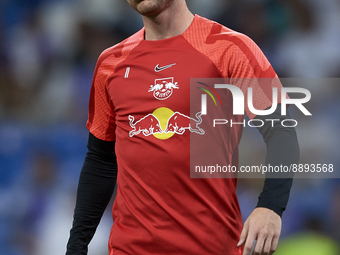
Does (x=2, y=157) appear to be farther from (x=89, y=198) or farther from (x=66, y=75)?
(x=89, y=198)

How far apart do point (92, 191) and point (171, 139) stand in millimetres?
444

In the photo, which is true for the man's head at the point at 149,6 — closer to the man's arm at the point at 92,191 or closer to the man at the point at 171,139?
the man at the point at 171,139

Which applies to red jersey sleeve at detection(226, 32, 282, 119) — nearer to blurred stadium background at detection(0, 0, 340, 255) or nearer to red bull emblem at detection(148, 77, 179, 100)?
red bull emblem at detection(148, 77, 179, 100)

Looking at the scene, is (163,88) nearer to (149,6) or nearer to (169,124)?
(169,124)

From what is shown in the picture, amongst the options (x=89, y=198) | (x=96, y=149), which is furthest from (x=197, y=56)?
(x=89, y=198)

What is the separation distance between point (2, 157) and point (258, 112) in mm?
2211

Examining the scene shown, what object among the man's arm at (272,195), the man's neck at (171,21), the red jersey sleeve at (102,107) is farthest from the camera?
the red jersey sleeve at (102,107)

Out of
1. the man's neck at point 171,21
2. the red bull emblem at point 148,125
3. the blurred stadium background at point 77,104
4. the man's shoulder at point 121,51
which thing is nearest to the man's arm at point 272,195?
the red bull emblem at point 148,125

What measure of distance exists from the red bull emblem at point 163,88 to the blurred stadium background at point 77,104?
1.33 m

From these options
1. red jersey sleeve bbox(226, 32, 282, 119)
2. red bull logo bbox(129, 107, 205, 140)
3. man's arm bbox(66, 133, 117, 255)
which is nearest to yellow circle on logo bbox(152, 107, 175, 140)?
red bull logo bbox(129, 107, 205, 140)

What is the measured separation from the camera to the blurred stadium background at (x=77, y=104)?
2.44 metres

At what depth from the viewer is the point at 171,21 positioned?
Result: 45.8 inches

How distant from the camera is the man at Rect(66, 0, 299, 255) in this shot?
102cm

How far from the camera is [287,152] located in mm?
898
